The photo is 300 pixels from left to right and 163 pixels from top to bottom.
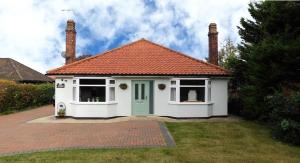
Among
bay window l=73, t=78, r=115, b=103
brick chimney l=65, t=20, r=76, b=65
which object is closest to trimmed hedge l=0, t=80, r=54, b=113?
brick chimney l=65, t=20, r=76, b=65

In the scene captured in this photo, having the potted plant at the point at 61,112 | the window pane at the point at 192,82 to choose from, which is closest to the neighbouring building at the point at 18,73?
the potted plant at the point at 61,112

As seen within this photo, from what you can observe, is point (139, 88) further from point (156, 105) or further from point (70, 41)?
point (70, 41)

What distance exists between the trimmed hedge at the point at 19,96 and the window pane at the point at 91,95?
7560 millimetres

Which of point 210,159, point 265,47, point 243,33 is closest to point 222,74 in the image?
point 243,33

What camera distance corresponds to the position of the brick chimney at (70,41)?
80.7ft

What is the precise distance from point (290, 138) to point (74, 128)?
966 centimetres

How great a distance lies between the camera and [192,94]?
2134 cm

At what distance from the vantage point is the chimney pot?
24594mm

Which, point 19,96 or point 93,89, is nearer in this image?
point 93,89

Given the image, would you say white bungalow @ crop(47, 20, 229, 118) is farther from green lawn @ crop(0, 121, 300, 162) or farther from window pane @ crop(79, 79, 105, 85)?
green lawn @ crop(0, 121, 300, 162)

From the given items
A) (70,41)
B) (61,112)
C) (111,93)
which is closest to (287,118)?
(111,93)

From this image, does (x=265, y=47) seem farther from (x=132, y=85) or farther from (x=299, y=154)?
(x=132, y=85)

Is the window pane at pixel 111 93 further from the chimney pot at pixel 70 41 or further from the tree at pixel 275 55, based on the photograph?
the tree at pixel 275 55

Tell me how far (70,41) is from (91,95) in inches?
222
